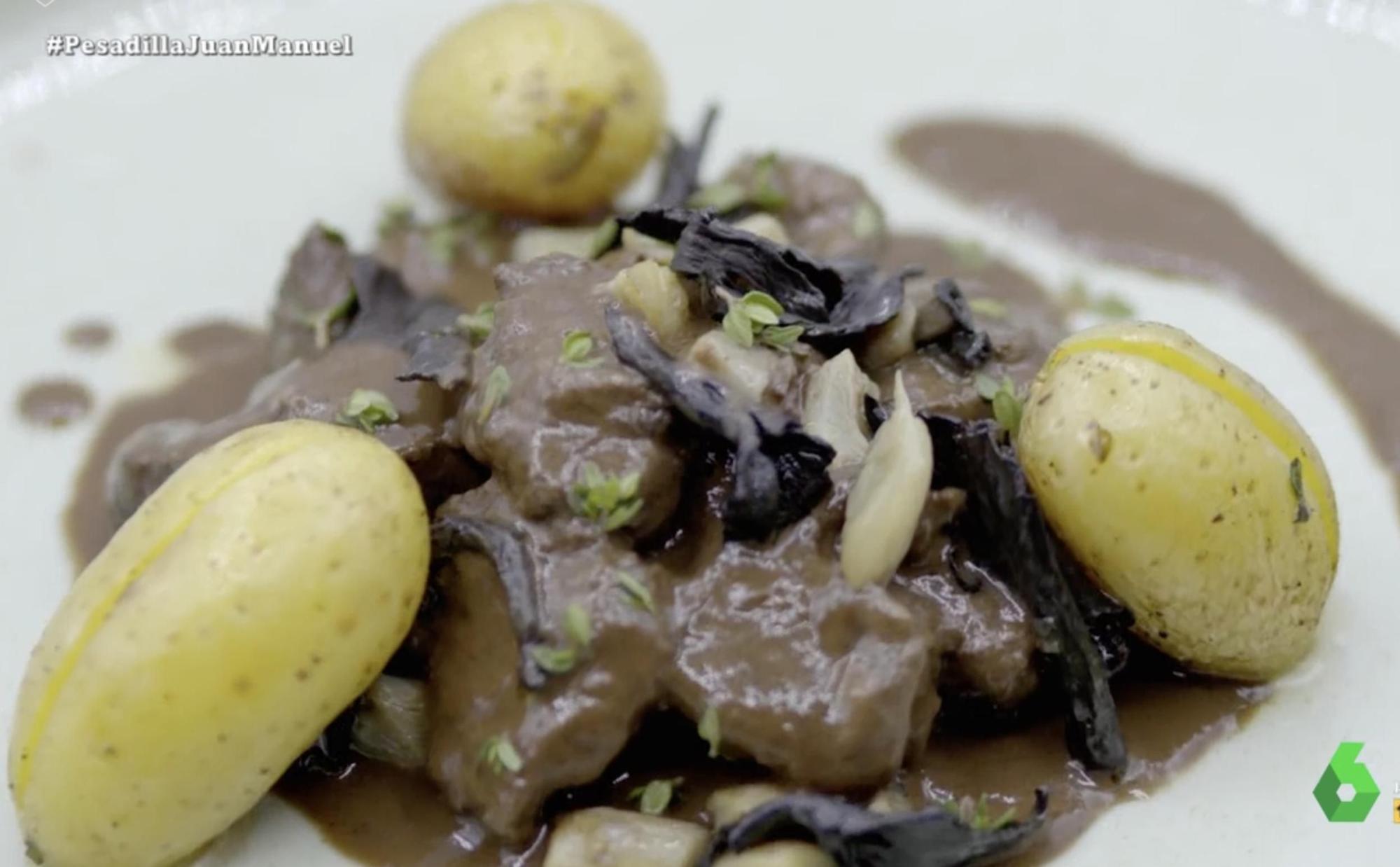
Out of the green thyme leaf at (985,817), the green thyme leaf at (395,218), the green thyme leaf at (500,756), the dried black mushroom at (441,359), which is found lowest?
the green thyme leaf at (500,756)

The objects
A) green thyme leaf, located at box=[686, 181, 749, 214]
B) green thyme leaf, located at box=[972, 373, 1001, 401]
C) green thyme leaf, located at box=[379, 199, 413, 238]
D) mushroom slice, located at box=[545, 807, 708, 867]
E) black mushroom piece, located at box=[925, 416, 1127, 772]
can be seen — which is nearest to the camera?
mushroom slice, located at box=[545, 807, 708, 867]

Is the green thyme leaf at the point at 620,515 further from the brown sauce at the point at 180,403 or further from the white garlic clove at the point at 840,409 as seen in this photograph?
the brown sauce at the point at 180,403

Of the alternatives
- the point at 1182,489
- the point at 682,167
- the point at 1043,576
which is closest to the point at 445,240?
the point at 682,167

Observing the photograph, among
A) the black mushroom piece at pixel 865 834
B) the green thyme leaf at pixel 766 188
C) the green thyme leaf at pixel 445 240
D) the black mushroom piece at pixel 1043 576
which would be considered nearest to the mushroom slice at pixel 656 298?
the black mushroom piece at pixel 1043 576

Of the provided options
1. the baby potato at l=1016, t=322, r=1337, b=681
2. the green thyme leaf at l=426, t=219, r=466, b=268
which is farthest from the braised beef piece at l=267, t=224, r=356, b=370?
the baby potato at l=1016, t=322, r=1337, b=681

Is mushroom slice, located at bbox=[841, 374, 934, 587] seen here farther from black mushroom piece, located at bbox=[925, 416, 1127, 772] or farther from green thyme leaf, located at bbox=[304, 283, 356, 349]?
green thyme leaf, located at bbox=[304, 283, 356, 349]

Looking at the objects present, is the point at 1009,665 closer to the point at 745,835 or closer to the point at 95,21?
the point at 745,835
